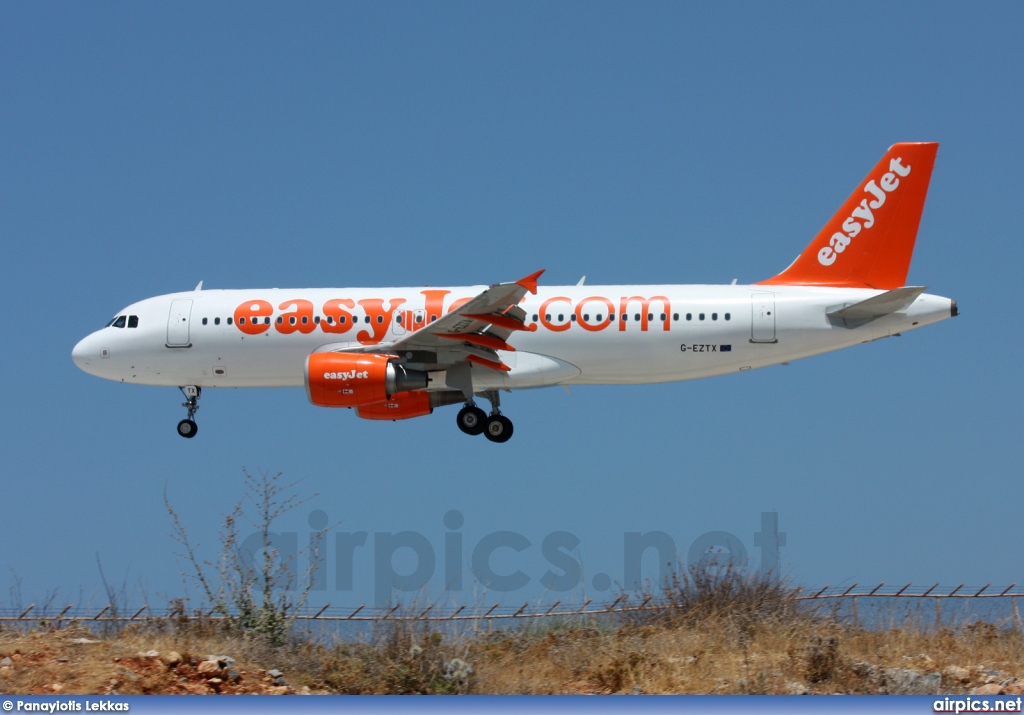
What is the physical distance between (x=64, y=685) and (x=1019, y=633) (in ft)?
48.1

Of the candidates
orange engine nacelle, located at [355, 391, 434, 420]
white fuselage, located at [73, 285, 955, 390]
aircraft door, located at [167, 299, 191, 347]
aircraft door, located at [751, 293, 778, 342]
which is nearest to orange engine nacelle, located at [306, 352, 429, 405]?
orange engine nacelle, located at [355, 391, 434, 420]

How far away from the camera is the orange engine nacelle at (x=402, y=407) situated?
3041 cm

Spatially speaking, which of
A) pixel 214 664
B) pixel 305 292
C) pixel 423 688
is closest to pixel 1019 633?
pixel 423 688

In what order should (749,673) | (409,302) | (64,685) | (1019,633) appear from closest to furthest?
(64,685), (749,673), (1019,633), (409,302)

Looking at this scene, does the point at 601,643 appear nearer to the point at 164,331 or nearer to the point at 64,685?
the point at 64,685

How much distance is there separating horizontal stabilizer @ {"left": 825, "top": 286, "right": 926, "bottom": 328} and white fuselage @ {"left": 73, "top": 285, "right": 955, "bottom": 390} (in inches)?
6.7

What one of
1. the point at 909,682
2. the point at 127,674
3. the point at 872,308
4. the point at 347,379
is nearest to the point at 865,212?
the point at 872,308

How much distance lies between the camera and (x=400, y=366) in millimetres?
29453

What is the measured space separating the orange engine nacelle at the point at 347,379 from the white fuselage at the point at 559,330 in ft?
4.95

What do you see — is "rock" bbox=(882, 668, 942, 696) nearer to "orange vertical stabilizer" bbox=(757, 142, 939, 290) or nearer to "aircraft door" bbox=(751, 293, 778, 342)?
"aircraft door" bbox=(751, 293, 778, 342)

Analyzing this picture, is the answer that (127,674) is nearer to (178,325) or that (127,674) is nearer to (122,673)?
(122,673)

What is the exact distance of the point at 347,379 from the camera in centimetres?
2864

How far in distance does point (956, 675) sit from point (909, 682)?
36.2 inches

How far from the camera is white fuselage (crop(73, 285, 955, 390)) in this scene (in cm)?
2989
